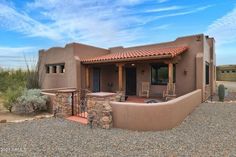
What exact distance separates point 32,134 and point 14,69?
687 inches

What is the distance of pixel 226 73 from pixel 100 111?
4170 cm

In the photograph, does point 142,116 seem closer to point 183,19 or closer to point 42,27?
point 183,19

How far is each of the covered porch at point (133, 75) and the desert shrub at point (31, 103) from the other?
15.9 feet

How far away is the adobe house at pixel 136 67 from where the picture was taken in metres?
12.0

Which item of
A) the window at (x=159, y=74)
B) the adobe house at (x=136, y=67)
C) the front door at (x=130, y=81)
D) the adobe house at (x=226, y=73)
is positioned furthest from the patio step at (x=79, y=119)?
the adobe house at (x=226, y=73)

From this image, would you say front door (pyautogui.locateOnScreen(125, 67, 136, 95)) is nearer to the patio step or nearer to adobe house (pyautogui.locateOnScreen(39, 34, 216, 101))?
adobe house (pyautogui.locateOnScreen(39, 34, 216, 101))

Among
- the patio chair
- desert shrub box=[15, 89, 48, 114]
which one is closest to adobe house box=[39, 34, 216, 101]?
the patio chair

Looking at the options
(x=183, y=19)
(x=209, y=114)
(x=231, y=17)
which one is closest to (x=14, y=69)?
(x=183, y=19)

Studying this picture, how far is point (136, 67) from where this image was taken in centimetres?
1484

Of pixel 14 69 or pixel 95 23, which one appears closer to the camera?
pixel 95 23

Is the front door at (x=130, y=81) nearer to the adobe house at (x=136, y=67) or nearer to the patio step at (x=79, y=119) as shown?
the adobe house at (x=136, y=67)

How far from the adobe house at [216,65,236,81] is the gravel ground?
3690 cm

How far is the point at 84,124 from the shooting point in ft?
24.6

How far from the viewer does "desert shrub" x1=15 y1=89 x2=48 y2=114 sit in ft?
31.5
